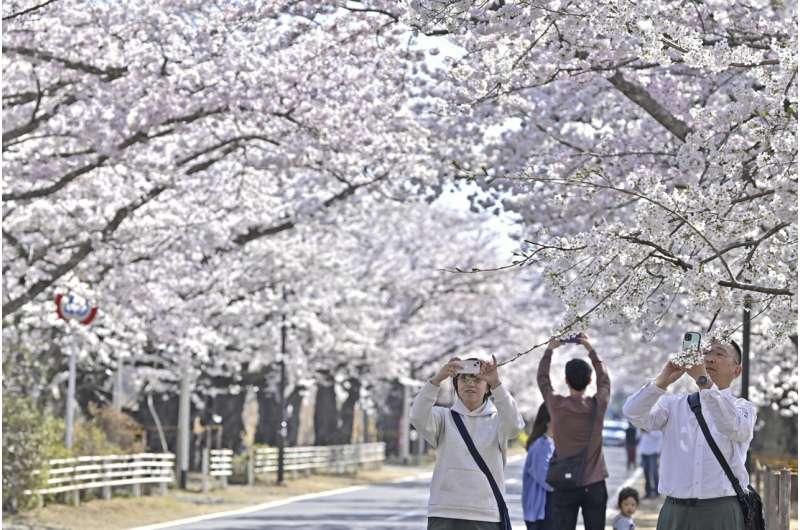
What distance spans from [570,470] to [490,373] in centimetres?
276

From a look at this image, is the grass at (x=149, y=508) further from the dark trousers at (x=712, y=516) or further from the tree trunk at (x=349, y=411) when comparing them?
the dark trousers at (x=712, y=516)

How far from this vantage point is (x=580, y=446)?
435 inches

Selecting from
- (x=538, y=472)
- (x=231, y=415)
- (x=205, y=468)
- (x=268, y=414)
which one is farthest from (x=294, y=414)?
(x=538, y=472)

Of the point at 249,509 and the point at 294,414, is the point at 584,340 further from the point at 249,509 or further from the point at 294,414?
the point at 294,414

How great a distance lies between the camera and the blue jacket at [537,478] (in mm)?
12570

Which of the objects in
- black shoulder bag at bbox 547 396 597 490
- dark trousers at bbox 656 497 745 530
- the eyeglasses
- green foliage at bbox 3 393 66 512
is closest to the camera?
dark trousers at bbox 656 497 745 530

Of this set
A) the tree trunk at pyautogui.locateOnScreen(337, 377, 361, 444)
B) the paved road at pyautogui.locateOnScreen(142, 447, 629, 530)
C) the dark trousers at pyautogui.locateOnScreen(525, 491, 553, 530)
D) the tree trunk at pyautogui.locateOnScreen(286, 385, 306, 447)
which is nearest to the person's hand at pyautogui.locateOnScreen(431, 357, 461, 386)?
the dark trousers at pyautogui.locateOnScreen(525, 491, 553, 530)

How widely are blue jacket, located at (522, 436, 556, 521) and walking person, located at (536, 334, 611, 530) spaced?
135 centimetres

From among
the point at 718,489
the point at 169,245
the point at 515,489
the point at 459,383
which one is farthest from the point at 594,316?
the point at 515,489

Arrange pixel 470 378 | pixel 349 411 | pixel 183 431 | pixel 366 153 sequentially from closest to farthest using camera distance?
pixel 470 378 < pixel 366 153 < pixel 183 431 < pixel 349 411

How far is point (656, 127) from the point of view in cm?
1844

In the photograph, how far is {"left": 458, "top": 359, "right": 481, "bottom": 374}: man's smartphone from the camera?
27.5 feet

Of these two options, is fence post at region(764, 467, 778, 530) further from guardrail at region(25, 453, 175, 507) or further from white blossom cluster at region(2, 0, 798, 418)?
guardrail at region(25, 453, 175, 507)

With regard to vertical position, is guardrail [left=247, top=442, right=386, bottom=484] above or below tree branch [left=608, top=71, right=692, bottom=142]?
below
